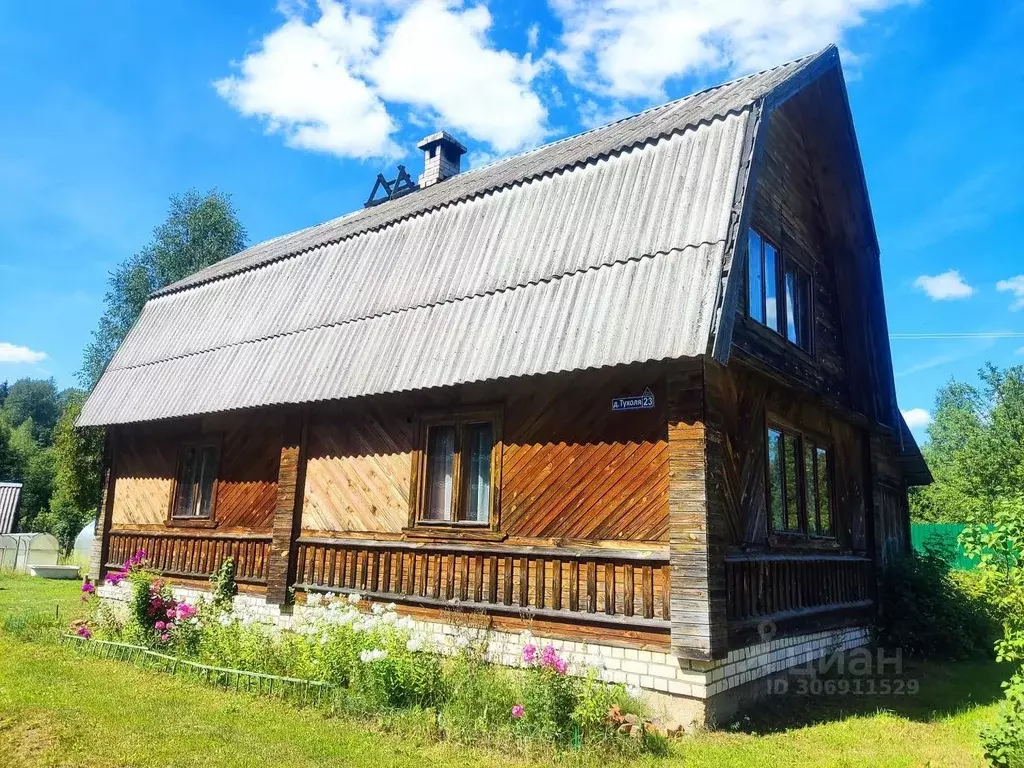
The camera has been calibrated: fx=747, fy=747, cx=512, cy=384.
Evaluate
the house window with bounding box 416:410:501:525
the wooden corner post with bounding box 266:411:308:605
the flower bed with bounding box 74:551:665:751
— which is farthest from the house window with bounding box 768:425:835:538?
the wooden corner post with bounding box 266:411:308:605

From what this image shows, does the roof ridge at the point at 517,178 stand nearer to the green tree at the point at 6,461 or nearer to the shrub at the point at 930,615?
the shrub at the point at 930,615

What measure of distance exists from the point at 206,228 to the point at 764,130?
32.8 metres

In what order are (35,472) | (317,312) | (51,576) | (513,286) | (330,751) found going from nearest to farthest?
(330,751), (513,286), (317,312), (51,576), (35,472)

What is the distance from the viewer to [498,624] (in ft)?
27.8

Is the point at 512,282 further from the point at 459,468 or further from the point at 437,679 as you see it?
the point at 437,679

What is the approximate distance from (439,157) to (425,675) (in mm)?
13449

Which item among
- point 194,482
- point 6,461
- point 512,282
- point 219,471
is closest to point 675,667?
point 512,282

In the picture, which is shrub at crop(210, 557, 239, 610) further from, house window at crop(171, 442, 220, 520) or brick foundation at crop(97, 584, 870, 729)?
brick foundation at crop(97, 584, 870, 729)

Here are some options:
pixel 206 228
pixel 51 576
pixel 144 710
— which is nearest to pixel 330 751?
pixel 144 710

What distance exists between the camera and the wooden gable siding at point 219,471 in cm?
1184

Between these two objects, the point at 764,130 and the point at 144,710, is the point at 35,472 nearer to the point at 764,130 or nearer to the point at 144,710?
the point at 144,710

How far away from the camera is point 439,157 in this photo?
58.8 ft

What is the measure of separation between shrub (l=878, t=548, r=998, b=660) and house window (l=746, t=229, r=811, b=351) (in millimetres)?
4739

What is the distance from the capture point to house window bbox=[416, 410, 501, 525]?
9234 mm
